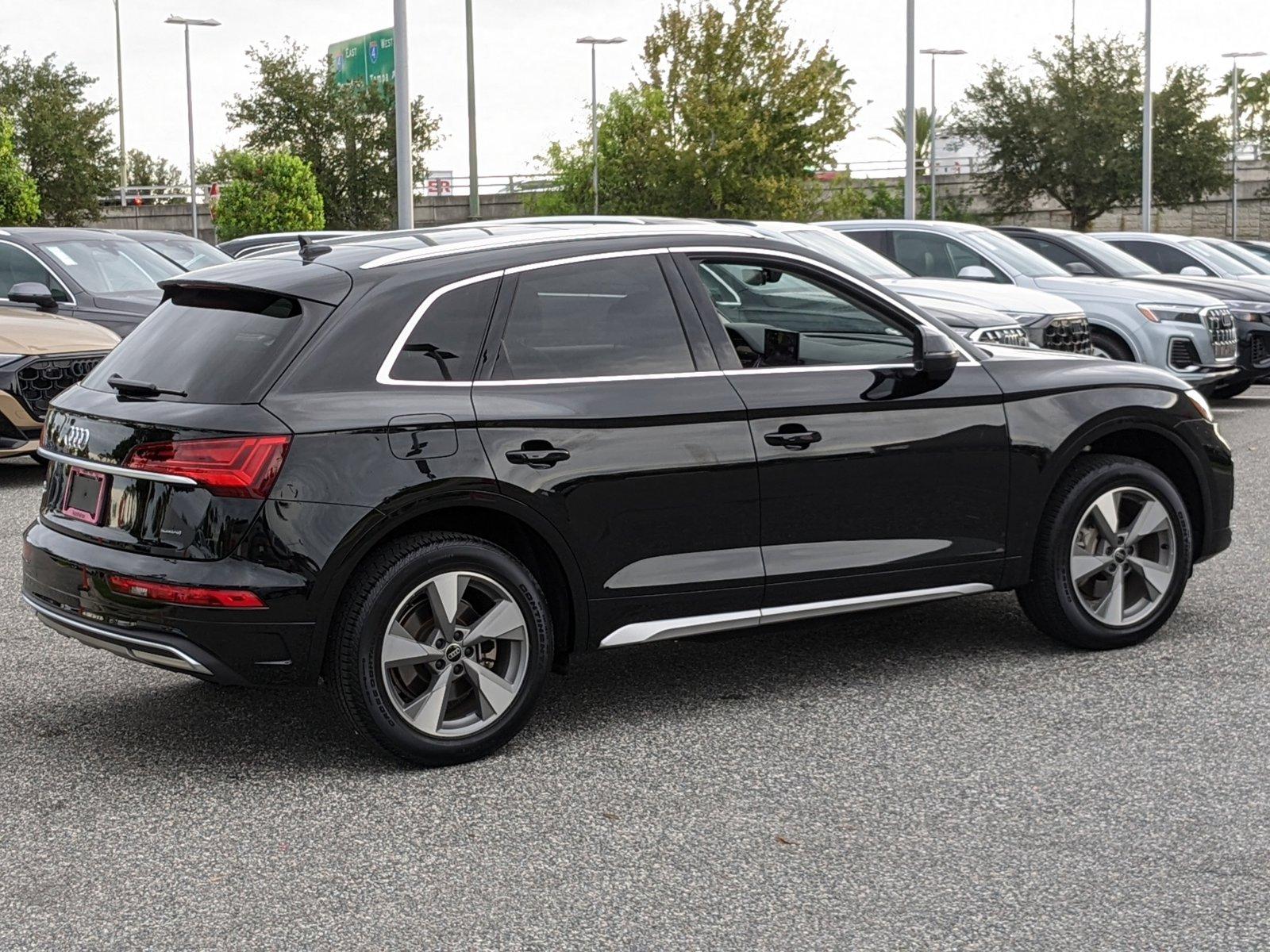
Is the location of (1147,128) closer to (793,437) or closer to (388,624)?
(793,437)

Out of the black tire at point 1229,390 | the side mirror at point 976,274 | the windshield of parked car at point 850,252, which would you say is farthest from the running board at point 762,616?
the black tire at point 1229,390

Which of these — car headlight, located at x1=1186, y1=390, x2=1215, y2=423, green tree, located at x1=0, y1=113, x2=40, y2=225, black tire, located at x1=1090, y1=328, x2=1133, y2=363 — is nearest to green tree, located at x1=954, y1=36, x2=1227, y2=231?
green tree, located at x1=0, y1=113, x2=40, y2=225

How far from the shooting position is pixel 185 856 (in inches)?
164

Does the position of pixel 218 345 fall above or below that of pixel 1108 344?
above

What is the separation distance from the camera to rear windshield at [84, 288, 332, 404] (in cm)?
474

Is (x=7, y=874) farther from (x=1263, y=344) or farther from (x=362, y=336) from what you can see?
(x=1263, y=344)

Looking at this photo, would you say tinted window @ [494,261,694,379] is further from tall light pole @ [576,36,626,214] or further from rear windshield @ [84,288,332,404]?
tall light pole @ [576,36,626,214]

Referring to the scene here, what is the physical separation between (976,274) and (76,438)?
10415 mm

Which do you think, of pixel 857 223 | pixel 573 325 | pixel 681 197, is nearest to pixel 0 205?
pixel 681 197

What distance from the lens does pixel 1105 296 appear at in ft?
47.5

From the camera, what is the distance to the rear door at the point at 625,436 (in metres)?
4.98

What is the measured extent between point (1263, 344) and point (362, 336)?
43.4 ft

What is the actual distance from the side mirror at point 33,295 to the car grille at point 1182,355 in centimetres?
935

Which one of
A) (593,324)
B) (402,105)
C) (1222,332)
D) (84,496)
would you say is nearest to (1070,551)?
(593,324)
